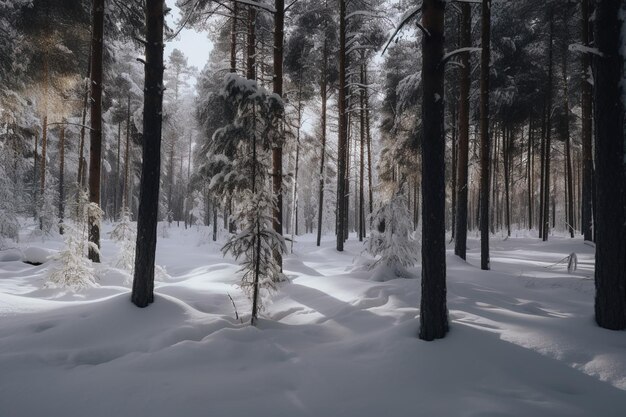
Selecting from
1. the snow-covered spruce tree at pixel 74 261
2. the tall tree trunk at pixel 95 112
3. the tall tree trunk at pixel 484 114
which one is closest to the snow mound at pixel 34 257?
the tall tree trunk at pixel 95 112

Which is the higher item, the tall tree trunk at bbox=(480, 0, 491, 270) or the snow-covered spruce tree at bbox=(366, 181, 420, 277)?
the tall tree trunk at bbox=(480, 0, 491, 270)

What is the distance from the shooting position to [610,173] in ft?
13.7

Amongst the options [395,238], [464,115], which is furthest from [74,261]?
[464,115]

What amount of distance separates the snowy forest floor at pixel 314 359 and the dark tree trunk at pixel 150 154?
0.57 metres

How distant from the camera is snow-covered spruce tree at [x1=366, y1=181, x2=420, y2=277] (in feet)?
26.8

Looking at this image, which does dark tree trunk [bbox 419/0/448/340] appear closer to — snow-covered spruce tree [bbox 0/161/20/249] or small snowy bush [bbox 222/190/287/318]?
small snowy bush [bbox 222/190/287/318]

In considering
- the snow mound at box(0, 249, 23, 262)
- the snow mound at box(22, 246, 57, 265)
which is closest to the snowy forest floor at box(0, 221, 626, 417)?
the snow mound at box(22, 246, 57, 265)

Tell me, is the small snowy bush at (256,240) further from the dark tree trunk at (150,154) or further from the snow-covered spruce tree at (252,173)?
the dark tree trunk at (150,154)

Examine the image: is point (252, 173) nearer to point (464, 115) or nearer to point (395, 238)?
point (395, 238)

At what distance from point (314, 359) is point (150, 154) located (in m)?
3.86

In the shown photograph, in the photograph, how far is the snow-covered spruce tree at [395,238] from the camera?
26.8 feet

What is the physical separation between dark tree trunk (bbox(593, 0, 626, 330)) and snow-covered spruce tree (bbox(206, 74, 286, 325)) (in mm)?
4110

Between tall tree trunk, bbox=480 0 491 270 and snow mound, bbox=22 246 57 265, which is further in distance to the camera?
snow mound, bbox=22 246 57 265

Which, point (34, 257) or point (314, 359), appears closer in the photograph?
point (314, 359)
